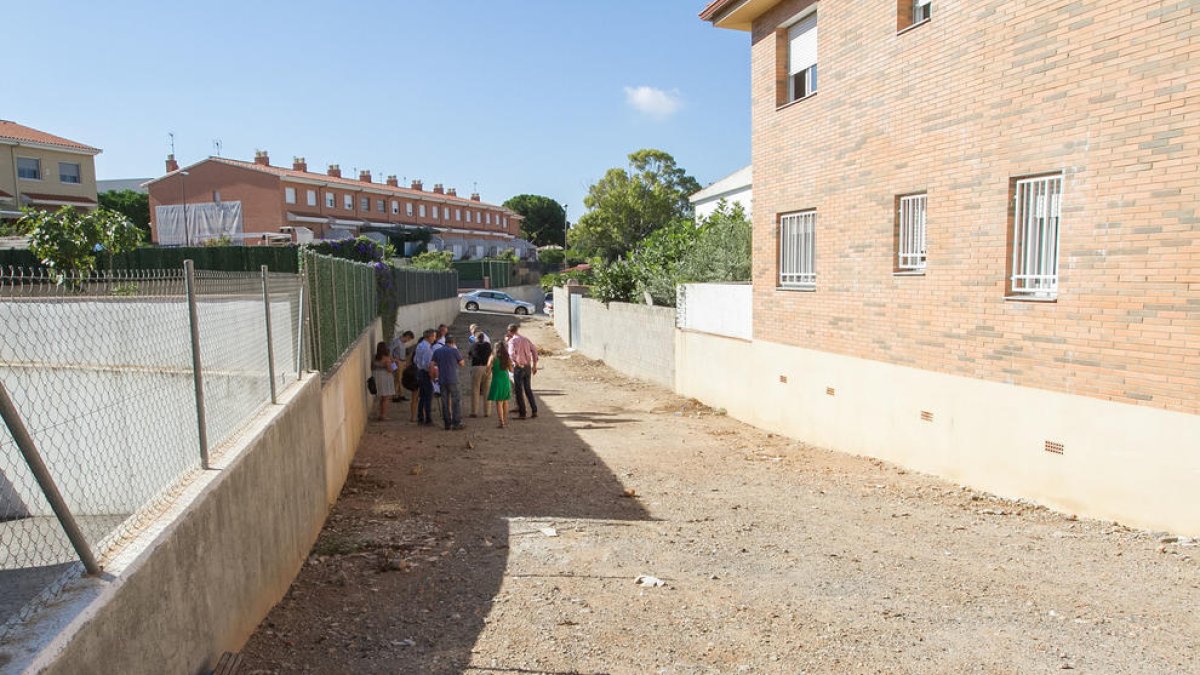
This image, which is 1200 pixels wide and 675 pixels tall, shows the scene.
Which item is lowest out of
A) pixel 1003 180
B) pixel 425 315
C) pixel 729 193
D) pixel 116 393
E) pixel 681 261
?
pixel 425 315

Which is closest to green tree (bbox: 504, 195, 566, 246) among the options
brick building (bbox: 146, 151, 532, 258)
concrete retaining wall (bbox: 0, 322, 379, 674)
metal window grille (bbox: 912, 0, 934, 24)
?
brick building (bbox: 146, 151, 532, 258)

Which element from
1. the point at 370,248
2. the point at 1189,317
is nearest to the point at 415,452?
the point at 1189,317

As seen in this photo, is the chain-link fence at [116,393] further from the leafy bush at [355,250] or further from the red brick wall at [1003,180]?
the leafy bush at [355,250]

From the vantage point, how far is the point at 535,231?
102062mm

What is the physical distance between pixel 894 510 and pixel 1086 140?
3986 millimetres

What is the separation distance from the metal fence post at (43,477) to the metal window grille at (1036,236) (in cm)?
837

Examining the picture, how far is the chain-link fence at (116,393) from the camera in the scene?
371cm

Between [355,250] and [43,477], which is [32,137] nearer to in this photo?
[355,250]

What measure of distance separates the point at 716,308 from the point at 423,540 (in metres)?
9.79

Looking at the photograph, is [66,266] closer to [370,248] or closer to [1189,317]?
[370,248]

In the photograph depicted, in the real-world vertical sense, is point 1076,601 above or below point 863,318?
below

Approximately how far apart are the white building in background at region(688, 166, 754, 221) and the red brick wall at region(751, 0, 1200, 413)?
44.7 feet

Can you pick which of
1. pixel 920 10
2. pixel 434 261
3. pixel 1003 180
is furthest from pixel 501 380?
pixel 434 261

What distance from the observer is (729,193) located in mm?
28422
